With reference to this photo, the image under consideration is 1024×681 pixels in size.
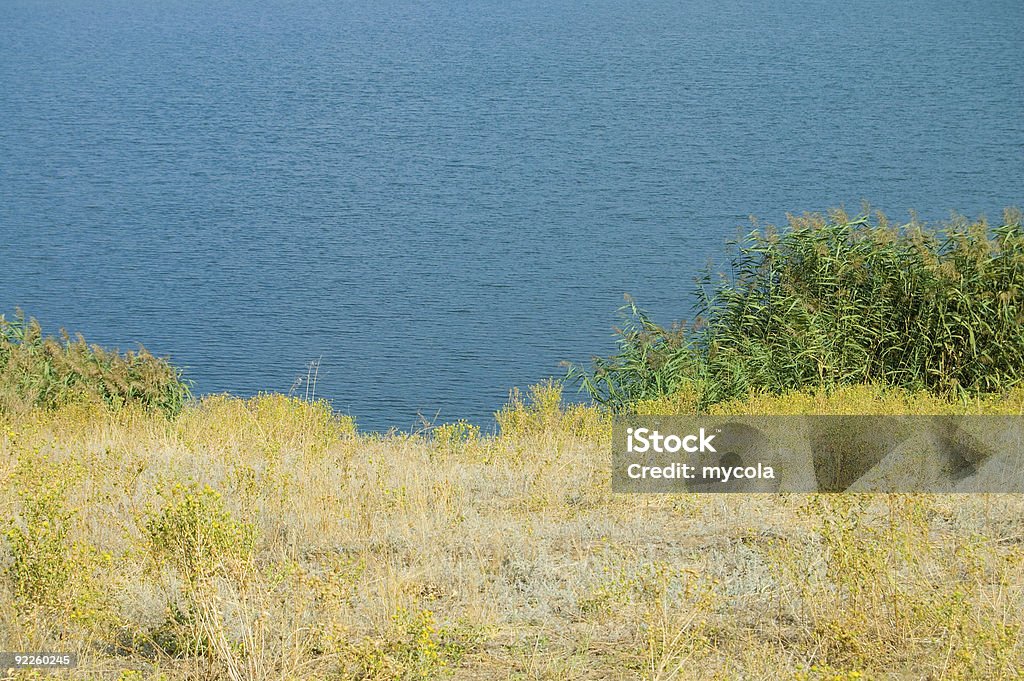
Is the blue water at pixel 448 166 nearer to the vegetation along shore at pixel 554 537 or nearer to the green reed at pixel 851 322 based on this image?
the green reed at pixel 851 322

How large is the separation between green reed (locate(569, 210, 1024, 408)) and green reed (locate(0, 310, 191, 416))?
3.97m

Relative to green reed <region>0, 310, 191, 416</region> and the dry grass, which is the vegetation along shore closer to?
the dry grass

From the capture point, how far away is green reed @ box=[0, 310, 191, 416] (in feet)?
33.6

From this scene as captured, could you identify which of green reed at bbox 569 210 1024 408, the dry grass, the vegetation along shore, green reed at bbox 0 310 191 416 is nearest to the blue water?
green reed at bbox 0 310 191 416

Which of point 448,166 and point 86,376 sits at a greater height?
point 448,166

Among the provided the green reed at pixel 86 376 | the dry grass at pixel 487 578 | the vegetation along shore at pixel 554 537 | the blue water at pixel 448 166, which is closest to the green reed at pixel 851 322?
the vegetation along shore at pixel 554 537

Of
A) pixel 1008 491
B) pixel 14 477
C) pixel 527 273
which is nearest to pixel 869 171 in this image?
pixel 527 273

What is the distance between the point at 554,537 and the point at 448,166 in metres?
23.8

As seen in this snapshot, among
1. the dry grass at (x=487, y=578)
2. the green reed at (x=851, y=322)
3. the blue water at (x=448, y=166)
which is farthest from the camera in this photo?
the blue water at (x=448, y=166)

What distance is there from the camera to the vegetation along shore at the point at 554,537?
3.95 metres

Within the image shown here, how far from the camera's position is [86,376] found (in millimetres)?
10422

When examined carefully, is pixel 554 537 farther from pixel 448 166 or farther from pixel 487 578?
pixel 448 166

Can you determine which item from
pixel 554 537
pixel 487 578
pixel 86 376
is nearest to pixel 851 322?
pixel 554 537

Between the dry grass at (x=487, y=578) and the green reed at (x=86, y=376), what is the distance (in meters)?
3.79
